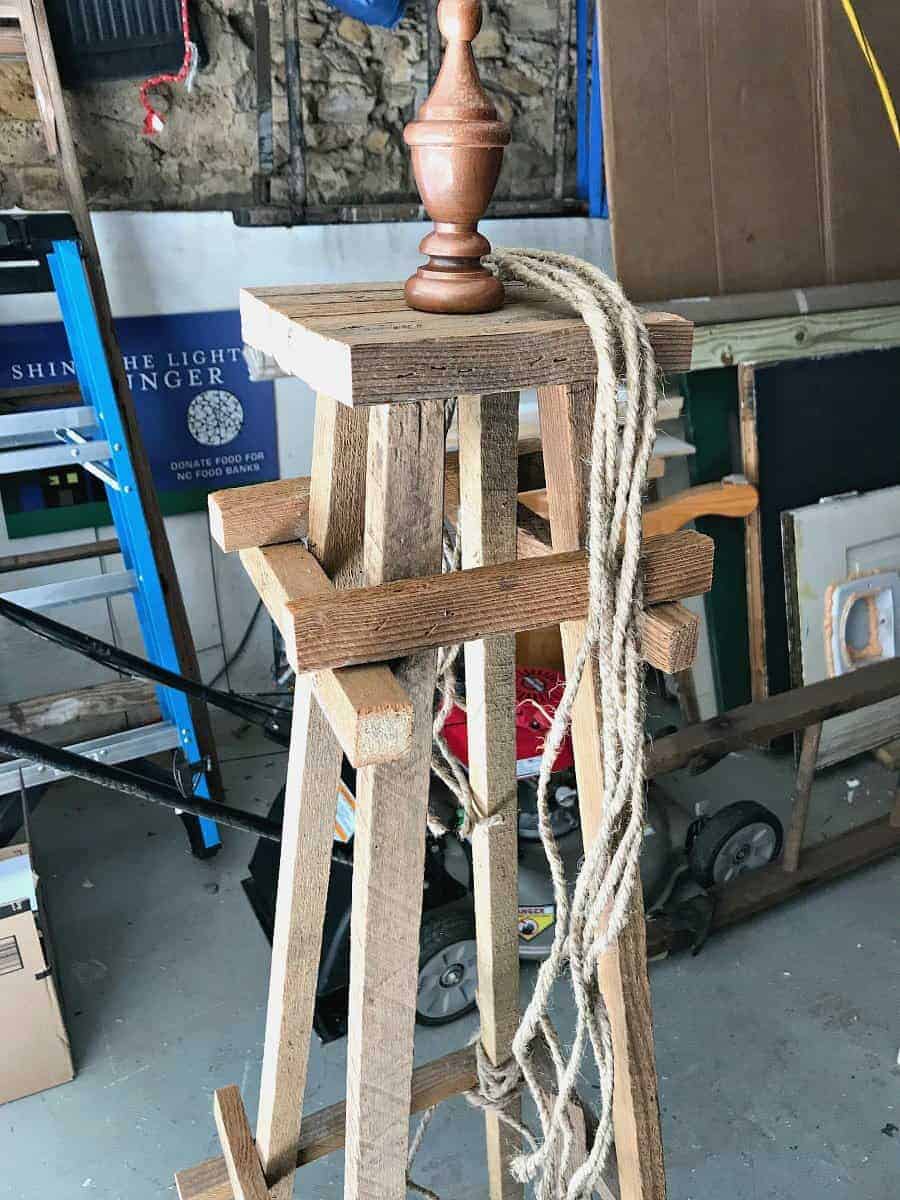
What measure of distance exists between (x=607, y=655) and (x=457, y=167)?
0.40 meters

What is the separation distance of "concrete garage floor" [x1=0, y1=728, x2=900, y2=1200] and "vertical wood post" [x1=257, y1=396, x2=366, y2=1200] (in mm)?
780

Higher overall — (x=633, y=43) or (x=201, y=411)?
(x=633, y=43)

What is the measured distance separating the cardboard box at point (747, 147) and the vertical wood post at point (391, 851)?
1.93 metres

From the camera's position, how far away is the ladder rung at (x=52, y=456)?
2.07 meters

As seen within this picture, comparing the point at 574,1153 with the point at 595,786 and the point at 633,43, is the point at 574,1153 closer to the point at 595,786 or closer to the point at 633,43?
the point at 595,786

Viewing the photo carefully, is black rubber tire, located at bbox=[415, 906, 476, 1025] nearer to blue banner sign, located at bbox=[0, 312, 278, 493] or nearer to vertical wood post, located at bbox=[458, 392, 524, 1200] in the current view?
vertical wood post, located at bbox=[458, 392, 524, 1200]

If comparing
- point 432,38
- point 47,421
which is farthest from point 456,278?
point 432,38

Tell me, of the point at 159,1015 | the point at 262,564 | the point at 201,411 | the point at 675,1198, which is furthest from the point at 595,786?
the point at 201,411

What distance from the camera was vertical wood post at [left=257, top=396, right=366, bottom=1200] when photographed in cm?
91

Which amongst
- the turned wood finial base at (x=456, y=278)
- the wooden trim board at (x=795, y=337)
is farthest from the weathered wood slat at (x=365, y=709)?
the wooden trim board at (x=795, y=337)

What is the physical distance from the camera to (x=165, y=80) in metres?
2.59

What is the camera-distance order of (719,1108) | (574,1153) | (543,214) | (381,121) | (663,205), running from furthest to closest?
(543,214), (381,121), (663,205), (719,1108), (574,1153)

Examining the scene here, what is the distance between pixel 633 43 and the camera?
2.38 meters

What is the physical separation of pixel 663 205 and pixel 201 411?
1.43 m
